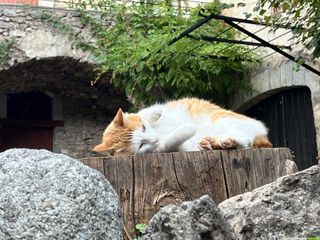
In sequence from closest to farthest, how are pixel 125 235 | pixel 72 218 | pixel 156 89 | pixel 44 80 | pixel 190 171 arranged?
pixel 72 218
pixel 125 235
pixel 190 171
pixel 156 89
pixel 44 80

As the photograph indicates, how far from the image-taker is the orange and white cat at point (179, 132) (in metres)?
3.28

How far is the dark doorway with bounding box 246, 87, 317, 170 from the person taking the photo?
7379 mm

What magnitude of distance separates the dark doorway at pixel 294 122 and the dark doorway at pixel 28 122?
152 inches

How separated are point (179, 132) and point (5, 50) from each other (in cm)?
535

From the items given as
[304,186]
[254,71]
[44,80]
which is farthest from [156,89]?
[304,186]

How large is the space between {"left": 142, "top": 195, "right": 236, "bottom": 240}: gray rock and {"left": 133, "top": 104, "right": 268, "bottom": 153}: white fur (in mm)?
983

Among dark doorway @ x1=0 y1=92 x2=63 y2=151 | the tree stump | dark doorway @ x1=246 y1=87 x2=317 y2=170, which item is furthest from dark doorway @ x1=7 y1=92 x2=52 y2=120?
the tree stump

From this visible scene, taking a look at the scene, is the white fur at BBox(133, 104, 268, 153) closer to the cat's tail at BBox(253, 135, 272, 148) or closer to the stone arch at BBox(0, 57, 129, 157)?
the cat's tail at BBox(253, 135, 272, 148)

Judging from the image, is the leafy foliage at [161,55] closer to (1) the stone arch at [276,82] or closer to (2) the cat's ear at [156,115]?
(1) the stone arch at [276,82]

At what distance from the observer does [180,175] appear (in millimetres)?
2986

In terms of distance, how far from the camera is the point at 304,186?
250 centimetres

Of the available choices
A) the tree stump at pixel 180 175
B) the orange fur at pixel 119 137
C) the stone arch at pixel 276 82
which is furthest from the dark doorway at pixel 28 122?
the tree stump at pixel 180 175

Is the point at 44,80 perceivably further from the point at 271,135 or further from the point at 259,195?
the point at 259,195

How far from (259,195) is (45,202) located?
93 centimetres
